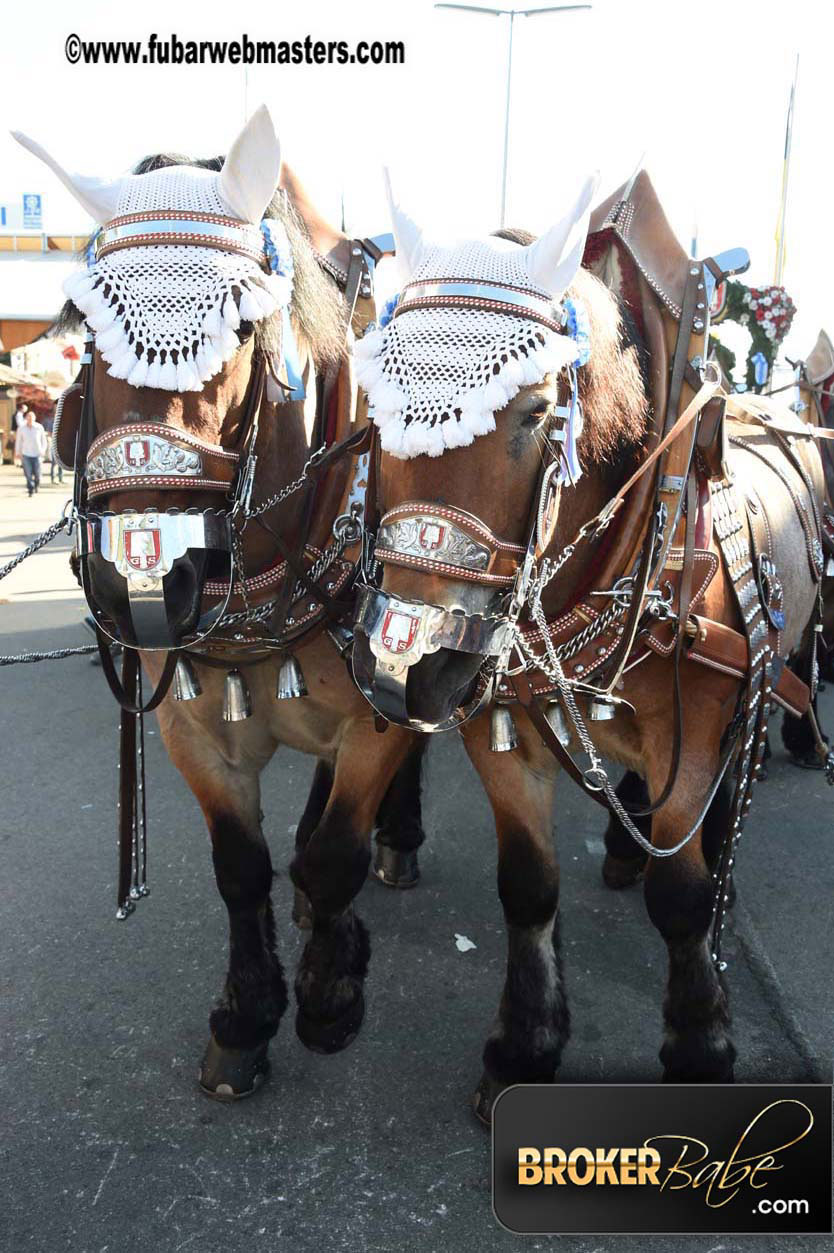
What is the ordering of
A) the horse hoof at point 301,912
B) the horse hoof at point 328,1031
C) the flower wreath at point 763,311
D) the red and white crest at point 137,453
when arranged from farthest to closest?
the flower wreath at point 763,311
the horse hoof at point 301,912
the horse hoof at point 328,1031
the red and white crest at point 137,453

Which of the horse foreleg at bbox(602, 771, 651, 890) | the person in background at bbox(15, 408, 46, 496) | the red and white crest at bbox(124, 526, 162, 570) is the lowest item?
the person in background at bbox(15, 408, 46, 496)

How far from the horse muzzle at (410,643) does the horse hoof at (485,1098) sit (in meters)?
1.14

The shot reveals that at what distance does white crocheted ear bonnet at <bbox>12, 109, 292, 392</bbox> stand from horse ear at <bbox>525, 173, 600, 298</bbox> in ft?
1.75

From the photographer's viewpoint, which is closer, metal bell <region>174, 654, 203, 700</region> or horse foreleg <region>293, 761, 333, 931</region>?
metal bell <region>174, 654, 203, 700</region>

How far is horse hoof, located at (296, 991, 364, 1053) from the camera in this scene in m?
2.60

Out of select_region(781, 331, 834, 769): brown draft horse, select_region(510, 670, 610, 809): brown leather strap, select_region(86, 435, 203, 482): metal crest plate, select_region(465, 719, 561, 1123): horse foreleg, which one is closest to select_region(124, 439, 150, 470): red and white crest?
select_region(86, 435, 203, 482): metal crest plate

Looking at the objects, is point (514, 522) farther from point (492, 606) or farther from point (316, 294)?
point (316, 294)

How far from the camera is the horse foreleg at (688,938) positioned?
2.25 m

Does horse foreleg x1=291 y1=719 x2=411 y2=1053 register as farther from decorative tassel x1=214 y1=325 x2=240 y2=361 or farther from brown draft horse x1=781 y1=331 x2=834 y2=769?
brown draft horse x1=781 y1=331 x2=834 y2=769

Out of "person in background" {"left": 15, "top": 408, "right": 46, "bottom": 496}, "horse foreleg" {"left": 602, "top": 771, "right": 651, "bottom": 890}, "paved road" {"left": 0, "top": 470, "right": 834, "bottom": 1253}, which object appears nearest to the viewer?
"paved road" {"left": 0, "top": 470, "right": 834, "bottom": 1253}

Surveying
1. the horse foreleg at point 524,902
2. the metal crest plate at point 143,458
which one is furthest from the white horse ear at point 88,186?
the horse foreleg at point 524,902

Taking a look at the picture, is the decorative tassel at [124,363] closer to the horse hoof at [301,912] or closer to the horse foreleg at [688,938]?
the horse foreleg at [688,938]

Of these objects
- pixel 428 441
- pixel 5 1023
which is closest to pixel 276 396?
pixel 428 441

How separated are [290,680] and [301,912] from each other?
127 centimetres
